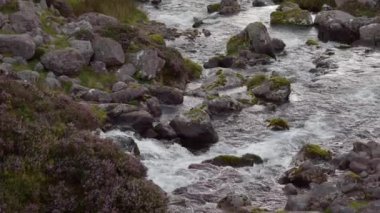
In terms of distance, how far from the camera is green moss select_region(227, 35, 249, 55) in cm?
3634

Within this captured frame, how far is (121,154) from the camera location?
13188 millimetres

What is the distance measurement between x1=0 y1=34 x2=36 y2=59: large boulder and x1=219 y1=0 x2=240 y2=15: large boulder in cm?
2417

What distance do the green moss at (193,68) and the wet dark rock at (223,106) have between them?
209 inches

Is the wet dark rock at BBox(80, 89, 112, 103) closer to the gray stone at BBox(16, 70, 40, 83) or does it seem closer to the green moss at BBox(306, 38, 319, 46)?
the gray stone at BBox(16, 70, 40, 83)

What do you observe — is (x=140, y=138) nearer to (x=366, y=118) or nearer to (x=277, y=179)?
(x=277, y=179)

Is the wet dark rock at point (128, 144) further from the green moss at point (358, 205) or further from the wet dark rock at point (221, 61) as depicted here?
the wet dark rock at point (221, 61)

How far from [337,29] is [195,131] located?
2099 centimetres

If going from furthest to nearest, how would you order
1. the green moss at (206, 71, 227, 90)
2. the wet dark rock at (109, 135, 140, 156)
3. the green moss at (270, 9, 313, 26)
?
the green moss at (270, 9, 313, 26) → the green moss at (206, 71, 227, 90) → the wet dark rock at (109, 135, 140, 156)

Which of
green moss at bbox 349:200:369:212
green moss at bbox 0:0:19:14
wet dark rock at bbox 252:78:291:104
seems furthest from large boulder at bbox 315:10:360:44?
green moss at bbox 349:200:369:212

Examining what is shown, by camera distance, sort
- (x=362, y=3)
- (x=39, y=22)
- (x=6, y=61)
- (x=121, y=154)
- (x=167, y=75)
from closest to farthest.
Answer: (x=121, y=154) < (x=6, y=61) < (x=39, y=22) < (x=167, y=75) < (x=362, y=3)

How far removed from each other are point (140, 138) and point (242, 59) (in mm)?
13527

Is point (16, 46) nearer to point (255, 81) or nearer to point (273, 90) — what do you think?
point (255, 81)

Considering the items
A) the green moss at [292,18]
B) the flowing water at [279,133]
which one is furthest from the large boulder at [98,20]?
the green moss at [292,18]

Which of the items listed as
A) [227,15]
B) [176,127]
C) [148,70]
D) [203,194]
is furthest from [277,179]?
[227,15]
